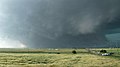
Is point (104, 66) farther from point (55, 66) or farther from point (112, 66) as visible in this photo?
point (55, 66)

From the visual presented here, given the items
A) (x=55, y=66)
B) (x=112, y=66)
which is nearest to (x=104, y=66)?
(x=112, y=66)

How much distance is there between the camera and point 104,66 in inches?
2309

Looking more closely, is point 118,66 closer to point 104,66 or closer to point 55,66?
point 104,66

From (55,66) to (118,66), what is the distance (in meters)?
17.0

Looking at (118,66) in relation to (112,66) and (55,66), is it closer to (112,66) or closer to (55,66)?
(112,66)

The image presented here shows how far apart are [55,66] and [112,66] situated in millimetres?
15452

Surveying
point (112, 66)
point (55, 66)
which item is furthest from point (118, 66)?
point (55, 66)

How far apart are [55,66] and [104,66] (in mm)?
13325

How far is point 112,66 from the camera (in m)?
58.4

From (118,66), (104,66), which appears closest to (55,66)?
(104,66)

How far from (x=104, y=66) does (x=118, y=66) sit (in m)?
3.68

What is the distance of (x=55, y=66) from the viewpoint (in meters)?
59.2

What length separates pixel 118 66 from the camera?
57.9 m
